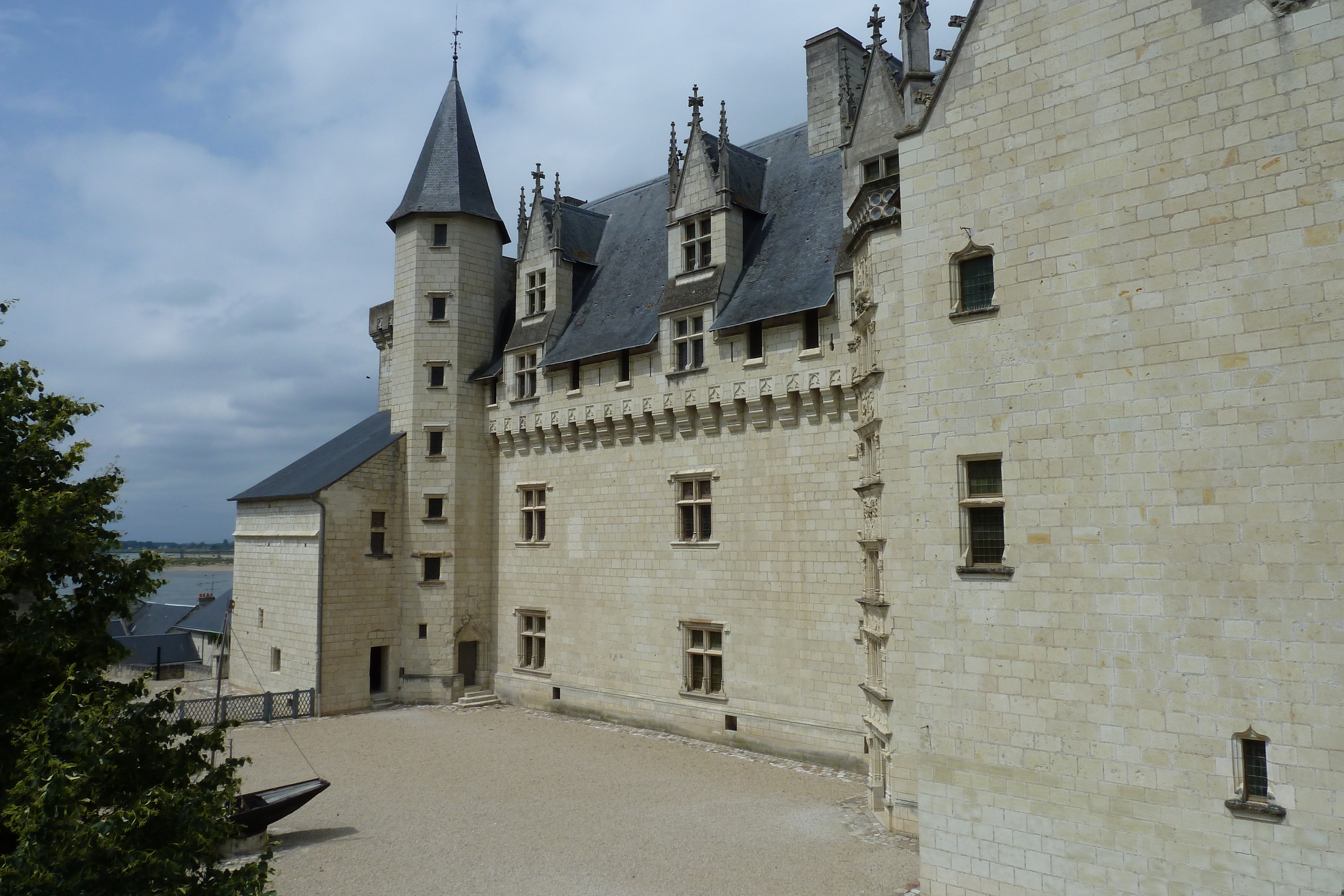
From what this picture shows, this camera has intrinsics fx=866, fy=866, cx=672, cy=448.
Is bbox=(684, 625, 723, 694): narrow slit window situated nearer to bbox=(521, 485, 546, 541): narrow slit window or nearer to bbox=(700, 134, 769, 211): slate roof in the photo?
bbox=(521, 485, 546, 541): narrow slit window

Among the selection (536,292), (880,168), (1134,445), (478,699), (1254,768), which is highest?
(880,168)

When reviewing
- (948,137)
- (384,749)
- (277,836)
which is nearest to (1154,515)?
(948,137)

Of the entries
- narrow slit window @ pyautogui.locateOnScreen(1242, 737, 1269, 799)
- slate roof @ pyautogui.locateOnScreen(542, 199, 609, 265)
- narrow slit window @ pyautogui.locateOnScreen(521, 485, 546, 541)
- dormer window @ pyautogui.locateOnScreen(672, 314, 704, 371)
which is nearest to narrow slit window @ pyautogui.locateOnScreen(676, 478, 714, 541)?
dormer window @ pyautogui.locateOnScreen(672, 314, 704, 371)

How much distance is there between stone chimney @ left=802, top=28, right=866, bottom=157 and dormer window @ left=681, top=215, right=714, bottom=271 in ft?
10.4

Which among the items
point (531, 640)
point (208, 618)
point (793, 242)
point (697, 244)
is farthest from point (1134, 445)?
point (208, 618)

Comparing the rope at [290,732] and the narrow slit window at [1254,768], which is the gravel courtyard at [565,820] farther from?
the narrow slit window at [1254,768]

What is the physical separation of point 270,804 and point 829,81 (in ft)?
61.4

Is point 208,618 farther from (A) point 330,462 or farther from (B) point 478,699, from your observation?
(B) point 478,699

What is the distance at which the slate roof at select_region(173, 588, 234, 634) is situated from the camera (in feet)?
114

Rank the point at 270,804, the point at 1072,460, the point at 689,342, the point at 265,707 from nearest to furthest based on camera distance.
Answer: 1. the point at 1072,460
2. the point at 270,804
3. the point at 689,342
4. the point at 265,707

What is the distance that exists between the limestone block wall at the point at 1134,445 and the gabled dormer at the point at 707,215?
9.29m

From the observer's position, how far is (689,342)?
67.1 feet

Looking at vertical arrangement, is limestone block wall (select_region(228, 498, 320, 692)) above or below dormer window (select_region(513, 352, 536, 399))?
below

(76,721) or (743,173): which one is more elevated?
(743,173)
